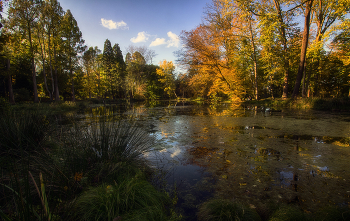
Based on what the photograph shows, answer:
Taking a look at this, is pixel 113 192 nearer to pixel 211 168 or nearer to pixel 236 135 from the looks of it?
pixel 211 168

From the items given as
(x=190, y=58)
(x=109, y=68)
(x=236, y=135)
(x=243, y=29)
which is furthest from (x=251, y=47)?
(x=109, y=68)

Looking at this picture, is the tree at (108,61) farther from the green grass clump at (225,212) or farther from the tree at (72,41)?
the green grass clump at (225,212)

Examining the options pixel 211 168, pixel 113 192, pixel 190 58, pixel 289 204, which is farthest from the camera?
pixel 190 58

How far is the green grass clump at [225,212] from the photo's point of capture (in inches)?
56.3

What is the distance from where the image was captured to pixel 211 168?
102 inches

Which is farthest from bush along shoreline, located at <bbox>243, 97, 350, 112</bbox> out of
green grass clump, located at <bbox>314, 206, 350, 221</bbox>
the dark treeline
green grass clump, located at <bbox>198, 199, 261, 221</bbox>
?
the dark treeline

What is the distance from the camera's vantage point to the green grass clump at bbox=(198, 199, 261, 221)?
1430 mm

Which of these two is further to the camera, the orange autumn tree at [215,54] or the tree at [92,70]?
the tree at [92,70]

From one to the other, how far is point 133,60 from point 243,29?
28361 mm

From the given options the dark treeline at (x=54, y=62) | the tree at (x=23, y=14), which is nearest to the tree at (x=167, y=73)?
the dark treeline at (x=54, y=62)

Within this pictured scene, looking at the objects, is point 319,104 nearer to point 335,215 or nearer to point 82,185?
point 335,215

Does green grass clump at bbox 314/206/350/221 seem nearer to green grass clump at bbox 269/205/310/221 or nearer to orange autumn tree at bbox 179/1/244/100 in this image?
green grass clump at bbox 269/205/310/221

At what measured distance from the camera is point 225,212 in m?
1.47

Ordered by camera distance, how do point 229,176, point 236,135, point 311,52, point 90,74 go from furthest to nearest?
point 90,74 < point 311,52 < point 236,135 < point 229,176
